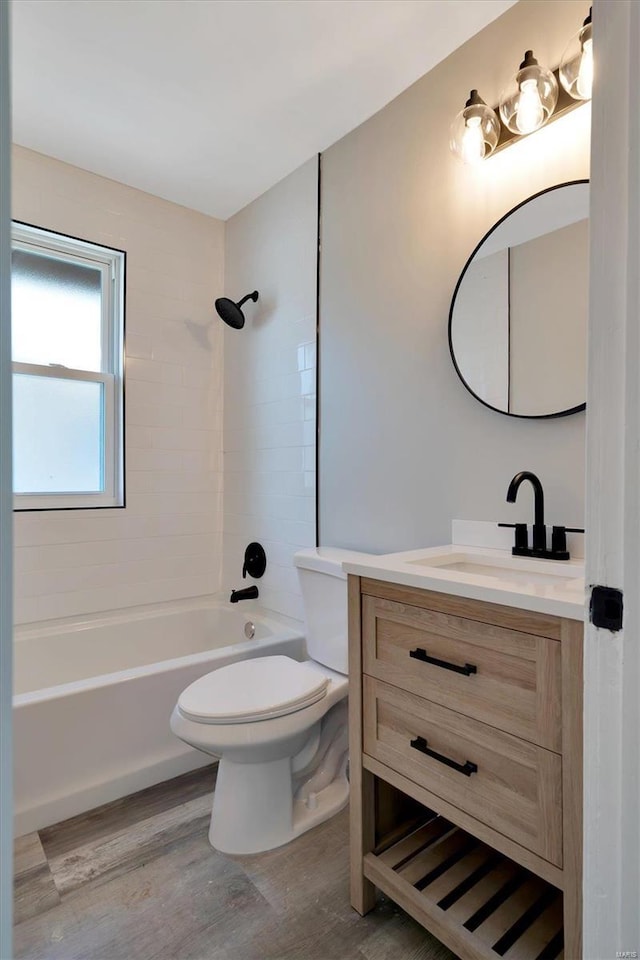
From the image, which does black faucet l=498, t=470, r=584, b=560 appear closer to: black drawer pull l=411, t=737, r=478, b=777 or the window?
black drawer pull l=411, t=737, r=478, b=777

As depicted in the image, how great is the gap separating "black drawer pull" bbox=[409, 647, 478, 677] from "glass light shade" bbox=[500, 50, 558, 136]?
1.43 metres

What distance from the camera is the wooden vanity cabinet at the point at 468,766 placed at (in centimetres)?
91

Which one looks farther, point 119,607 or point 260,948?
point 119,607

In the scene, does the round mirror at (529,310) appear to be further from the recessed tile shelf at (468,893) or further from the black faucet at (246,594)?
the black faucet at (246,594)

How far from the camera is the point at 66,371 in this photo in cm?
237

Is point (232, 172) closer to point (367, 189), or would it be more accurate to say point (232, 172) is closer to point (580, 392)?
point (367, 189)

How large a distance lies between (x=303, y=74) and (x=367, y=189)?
42 centimetres

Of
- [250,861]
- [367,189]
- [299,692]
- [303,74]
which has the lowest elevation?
[250,861]

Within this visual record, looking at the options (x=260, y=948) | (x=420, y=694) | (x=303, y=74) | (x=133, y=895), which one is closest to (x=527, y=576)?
(x=420, y=694)

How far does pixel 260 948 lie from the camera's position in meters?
1.20

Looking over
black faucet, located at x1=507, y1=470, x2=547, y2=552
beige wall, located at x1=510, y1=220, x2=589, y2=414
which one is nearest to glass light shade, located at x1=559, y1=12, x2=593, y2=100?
beige wall, located at x1=510, y1=220, x2=589, y2=414

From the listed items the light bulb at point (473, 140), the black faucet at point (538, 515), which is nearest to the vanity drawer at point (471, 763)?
the black faucet at point (538, 515)

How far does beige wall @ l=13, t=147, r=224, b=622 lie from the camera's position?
2.26m

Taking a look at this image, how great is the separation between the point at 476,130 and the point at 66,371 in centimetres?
191
